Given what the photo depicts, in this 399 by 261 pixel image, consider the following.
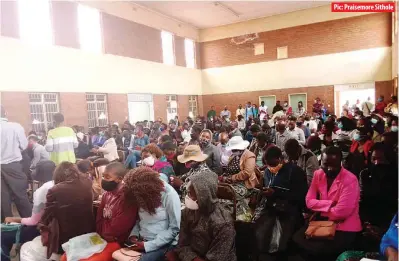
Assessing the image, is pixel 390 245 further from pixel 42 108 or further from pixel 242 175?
pixel 42 108

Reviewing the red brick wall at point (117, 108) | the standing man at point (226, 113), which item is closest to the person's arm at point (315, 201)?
the red brick wall at point (117, 108)

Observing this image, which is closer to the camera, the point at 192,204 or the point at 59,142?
the point at 192,204

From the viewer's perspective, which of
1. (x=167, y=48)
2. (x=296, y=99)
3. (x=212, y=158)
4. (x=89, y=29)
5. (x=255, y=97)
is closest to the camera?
(x=212, y=158)

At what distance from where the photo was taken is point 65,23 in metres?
10.4

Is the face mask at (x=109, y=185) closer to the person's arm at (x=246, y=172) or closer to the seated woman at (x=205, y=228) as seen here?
the seated woman at (x=205, y=228)

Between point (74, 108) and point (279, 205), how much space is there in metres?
9.75

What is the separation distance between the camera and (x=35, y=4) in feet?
31.4

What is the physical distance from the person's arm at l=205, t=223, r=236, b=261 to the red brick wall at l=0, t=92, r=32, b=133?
8.62 metres

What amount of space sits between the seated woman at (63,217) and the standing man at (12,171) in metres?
1.62

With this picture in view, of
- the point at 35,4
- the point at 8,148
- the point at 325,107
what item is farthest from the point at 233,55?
the point at 8,148

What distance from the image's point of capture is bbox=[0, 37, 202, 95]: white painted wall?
29.0ft

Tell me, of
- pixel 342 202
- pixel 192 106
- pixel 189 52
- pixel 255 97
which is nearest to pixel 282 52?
pixel 255 97

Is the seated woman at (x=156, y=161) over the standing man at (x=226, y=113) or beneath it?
beneath

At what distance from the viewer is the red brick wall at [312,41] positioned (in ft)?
44.1
